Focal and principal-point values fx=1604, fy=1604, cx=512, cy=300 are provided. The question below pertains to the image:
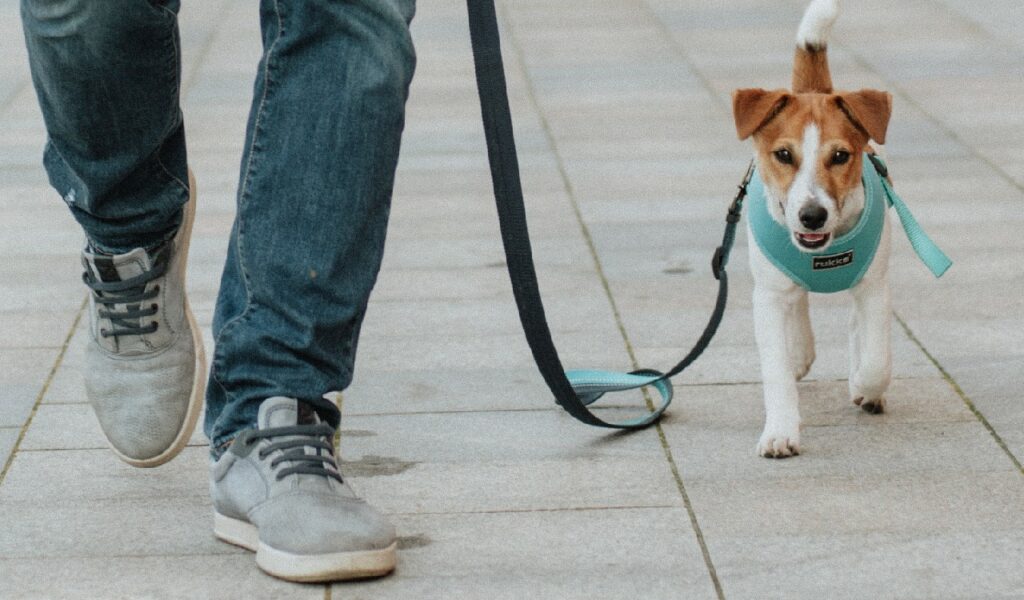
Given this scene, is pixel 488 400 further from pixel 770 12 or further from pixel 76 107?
pixel 770 12

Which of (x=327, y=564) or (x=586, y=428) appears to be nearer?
(x=327, y=564)

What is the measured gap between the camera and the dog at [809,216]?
11.3 ft

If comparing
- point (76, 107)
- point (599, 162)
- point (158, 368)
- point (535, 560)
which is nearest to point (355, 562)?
point (535, 560)

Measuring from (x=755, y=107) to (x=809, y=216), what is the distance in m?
0.31

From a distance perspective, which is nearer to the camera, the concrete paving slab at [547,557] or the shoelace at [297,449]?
the concrete paving slab at [547,557]

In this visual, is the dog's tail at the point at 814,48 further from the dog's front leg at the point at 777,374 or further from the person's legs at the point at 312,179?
the person's legs at the point at 312,179

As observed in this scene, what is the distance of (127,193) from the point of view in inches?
124

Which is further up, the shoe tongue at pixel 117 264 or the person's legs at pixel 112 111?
the person's legs at pixel 112 111

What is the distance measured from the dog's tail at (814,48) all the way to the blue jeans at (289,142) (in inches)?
48.1

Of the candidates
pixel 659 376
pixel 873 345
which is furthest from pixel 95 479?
pixel 873 345

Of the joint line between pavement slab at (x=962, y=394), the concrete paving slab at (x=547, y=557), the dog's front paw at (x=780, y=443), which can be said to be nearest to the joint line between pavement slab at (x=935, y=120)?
the joint line between pavement slab at (x=962, y=394)

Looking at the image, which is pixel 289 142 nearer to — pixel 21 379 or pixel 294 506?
pixel 294 506

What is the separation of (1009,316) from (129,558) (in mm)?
2579

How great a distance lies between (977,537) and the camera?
2967 millimetres
